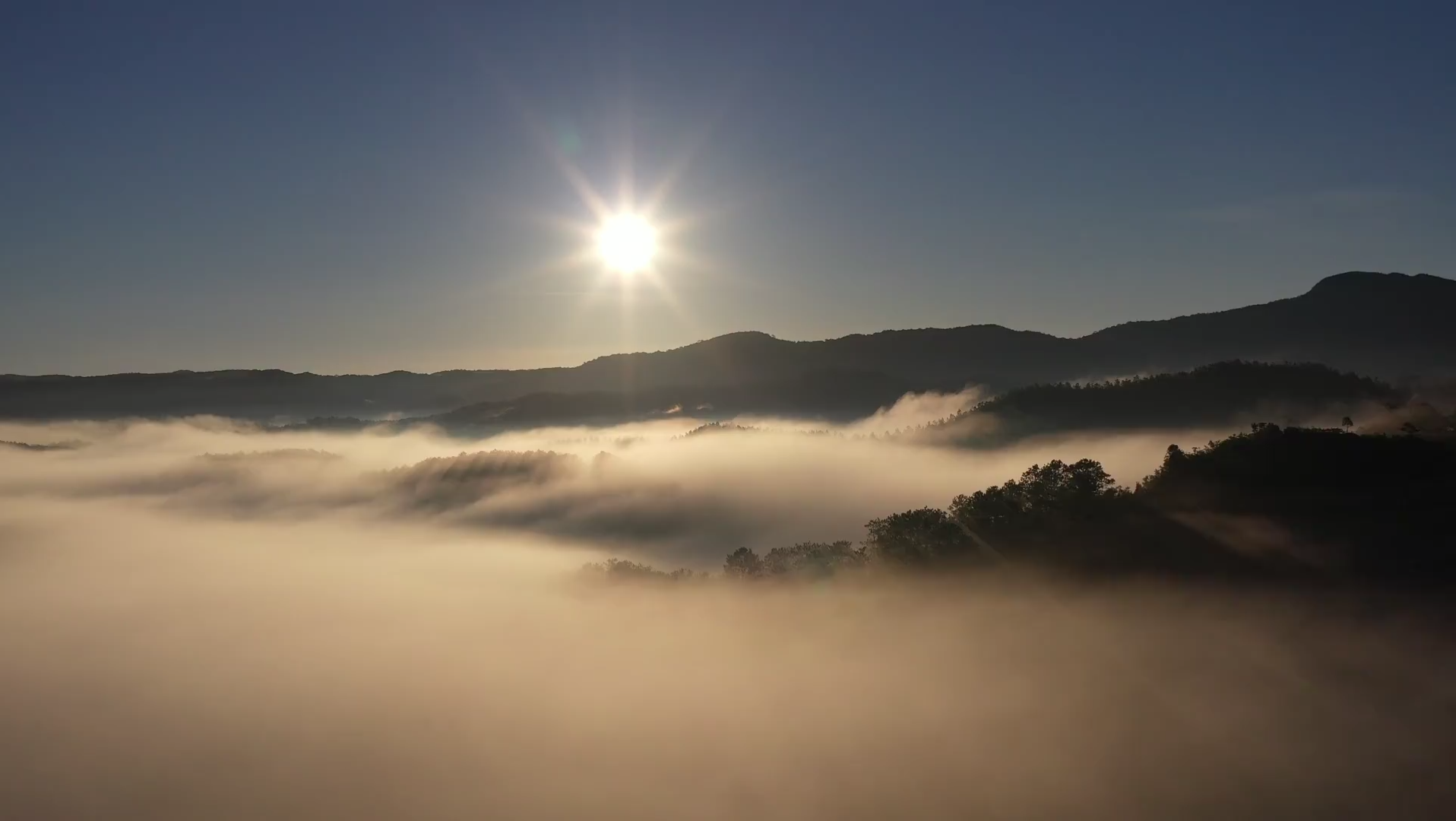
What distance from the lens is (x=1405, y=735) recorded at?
7131 cm

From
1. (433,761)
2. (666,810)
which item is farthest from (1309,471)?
(433,761)

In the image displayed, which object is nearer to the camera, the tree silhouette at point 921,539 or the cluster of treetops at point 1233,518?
the cluster of treetops at point 1233,518

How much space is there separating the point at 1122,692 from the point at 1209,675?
33.2 ft

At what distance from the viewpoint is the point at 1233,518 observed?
78312 mm

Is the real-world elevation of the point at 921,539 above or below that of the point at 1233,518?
below

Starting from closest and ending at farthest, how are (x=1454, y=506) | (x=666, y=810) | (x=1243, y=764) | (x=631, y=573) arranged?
1. (x=1454, y=506)
2. (x=1243, y=764)
3. (x=666, y=810)
4. (x=631, y=573)

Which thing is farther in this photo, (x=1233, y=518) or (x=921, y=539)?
(x=921, y=539)

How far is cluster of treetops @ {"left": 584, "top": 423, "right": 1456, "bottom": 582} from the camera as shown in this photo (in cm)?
7138

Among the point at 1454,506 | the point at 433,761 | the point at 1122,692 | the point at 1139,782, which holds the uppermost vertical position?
the point at 1454,506

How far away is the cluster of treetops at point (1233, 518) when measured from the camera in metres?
71.4

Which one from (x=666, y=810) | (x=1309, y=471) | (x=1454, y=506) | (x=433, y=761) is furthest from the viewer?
(x=433, y=761)

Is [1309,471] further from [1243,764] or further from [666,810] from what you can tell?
[666,810]

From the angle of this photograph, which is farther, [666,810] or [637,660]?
[637,660]

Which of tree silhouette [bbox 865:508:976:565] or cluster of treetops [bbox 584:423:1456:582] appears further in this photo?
tree silhouette [bbox 865:508:976:565]
